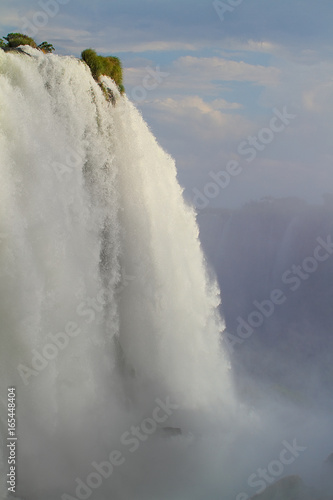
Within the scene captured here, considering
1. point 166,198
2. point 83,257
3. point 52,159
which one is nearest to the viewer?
point 52,159

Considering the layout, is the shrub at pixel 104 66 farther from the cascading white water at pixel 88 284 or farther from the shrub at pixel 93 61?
the cascading white water at pixel 88 284

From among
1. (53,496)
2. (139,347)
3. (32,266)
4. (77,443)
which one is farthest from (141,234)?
(53,496)

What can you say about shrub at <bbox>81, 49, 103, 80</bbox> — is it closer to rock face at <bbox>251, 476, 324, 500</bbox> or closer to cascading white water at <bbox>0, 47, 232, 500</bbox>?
cascading white water at <bbox>0, 47, 232, 500</bbox>

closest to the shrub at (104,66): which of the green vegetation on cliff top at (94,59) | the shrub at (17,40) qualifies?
the green vegetation on cliff top at (94,59)

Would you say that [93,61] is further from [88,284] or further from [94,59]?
[88,284]

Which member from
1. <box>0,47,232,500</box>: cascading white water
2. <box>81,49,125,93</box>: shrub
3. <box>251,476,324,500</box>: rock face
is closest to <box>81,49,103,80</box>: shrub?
<box>81,49,125,93</box>: shrub

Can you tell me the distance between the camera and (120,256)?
53.5 feet

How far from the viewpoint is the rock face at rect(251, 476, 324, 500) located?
1478 cm

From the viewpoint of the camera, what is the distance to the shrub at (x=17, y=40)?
46.0ft

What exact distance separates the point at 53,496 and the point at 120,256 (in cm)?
689

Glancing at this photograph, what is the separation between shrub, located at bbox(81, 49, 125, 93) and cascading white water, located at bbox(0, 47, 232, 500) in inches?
20.0

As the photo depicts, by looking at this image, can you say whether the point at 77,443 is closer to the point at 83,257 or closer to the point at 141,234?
the point at 83,257

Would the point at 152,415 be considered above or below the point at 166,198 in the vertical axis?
below

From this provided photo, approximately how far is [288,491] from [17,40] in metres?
14.4
